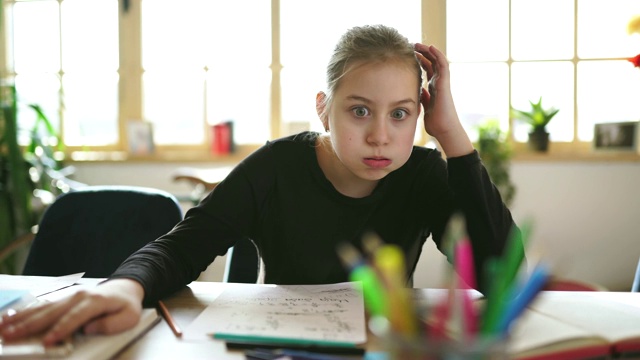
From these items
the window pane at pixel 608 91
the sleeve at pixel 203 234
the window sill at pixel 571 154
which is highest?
the window pane at pixel 608 91

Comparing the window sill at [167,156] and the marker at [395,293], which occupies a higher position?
the window sill at [167,156]

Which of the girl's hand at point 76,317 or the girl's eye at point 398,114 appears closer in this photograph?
the girl's hand at point 76,317

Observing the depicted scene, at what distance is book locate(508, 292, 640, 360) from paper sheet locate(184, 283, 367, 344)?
208 mm

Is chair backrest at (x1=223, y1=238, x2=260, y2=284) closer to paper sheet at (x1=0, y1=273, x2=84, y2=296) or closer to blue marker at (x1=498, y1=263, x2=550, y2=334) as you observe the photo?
paper sheet at (x1=0, y1=273, x2=84, y2=296)

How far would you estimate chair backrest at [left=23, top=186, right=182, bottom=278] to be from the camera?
1547 mm

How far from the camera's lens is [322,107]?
1.30 metres

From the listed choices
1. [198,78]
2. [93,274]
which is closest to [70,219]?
[93,274]

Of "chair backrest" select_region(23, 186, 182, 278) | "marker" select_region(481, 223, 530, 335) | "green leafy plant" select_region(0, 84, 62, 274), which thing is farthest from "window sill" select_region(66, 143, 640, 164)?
"marker" select_region(481, 223, 530, 335)

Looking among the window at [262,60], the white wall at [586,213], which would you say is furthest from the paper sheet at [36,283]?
the window at [262,60]

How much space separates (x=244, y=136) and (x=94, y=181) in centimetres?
92

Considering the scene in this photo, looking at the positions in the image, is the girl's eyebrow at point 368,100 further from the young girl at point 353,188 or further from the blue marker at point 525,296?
the blue marker at point 525,296

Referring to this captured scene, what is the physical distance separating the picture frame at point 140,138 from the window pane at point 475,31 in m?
1.85

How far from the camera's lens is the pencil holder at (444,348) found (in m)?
0.37

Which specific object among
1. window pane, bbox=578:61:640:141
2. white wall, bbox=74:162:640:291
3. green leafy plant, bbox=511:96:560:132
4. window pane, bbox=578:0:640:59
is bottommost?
white wall, bbox=74:162:640:291
